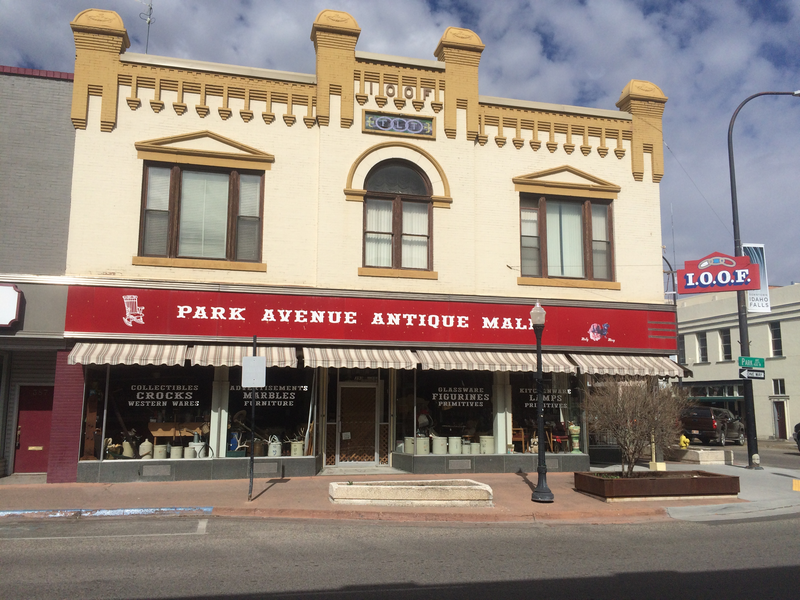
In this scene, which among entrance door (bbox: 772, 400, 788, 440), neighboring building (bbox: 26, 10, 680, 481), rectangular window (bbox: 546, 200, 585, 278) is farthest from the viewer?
entrance door (bbox: 772, 400, 788, 440)

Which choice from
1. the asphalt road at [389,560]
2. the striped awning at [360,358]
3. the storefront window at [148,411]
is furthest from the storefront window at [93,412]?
the striped awning at [360,358]

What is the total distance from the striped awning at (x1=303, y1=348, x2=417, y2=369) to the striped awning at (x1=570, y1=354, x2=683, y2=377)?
453 centimetres

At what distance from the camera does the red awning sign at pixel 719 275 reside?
18.6m

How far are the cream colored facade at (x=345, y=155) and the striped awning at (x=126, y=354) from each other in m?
1.70

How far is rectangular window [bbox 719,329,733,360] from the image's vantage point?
41125 mm

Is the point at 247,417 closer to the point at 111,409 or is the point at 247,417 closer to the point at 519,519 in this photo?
the point at 111,409

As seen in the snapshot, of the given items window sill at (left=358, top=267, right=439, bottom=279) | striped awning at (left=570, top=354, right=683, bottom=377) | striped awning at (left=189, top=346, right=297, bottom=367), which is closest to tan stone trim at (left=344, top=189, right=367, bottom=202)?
window sill at (left=358, top=267, right=439, bottom=279)

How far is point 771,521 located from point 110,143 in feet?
52.2

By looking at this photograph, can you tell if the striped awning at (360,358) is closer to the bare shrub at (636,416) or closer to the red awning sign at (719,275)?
the bare shrub at (636,416)

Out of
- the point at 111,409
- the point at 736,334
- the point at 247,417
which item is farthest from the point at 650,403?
the point at 736,334

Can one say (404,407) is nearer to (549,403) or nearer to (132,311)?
(549,403)

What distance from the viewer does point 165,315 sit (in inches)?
608

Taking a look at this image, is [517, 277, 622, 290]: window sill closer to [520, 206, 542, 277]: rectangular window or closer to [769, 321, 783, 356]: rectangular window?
[520, 206, 542, 277]: rectangular window

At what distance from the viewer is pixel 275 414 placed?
1622 centimetres
